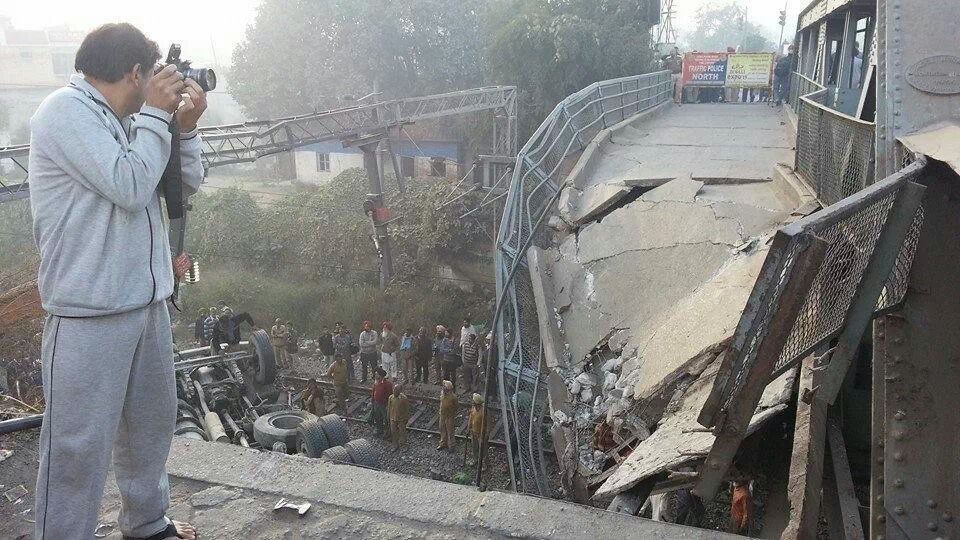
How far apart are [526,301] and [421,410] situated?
5.34 m

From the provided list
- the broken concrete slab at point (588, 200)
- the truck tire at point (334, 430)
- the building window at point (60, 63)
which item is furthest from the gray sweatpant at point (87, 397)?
the building window at point (60, 63)

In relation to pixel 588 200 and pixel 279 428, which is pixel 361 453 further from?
pixel 588 200

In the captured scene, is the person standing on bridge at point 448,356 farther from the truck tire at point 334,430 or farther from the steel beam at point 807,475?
the steel beam at point 807,475

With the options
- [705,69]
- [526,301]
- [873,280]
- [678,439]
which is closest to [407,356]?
[526,301]

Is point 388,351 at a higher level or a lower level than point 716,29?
lower

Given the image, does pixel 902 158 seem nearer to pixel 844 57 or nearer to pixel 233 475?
pixel 233 475

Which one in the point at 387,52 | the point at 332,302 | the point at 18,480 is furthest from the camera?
the point at 387,52

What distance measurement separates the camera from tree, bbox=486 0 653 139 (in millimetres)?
20953

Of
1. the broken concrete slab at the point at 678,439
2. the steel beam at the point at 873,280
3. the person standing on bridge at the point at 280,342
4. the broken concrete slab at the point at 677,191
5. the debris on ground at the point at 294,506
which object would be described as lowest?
the person standing on bridge at the point at 280,342

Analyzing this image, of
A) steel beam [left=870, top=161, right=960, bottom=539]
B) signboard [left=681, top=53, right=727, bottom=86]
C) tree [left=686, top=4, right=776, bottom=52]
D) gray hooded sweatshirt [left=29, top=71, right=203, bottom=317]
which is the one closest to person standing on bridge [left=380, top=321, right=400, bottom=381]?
steel beam [left=870, top=161, right=960, bottom=539]

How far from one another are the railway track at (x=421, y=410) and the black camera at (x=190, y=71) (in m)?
8.52

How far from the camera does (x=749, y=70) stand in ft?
62.6

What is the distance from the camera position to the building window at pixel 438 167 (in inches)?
1036

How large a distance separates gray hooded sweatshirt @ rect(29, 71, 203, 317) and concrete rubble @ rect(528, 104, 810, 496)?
250cm
